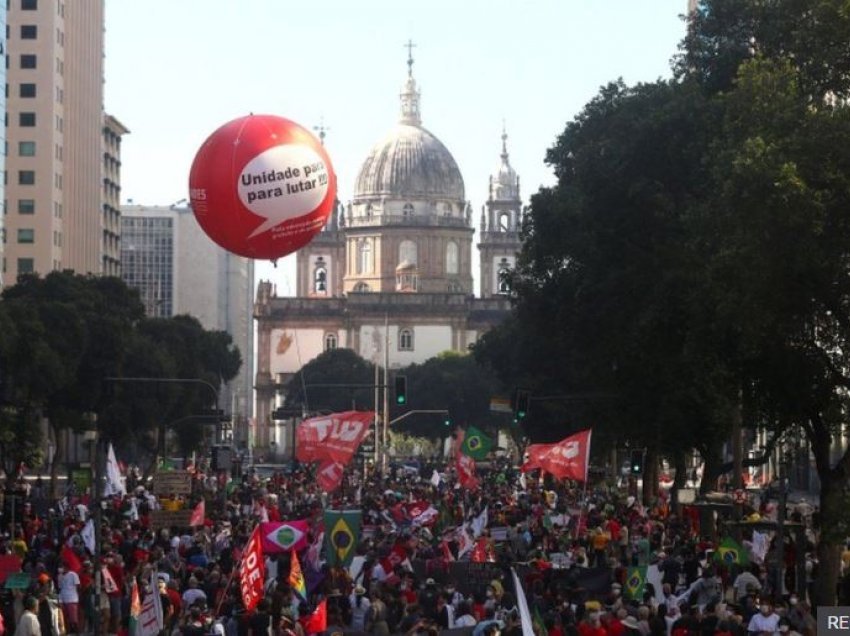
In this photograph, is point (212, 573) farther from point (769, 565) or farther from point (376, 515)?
point (376, 515)

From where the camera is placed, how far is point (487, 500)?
2260 inches

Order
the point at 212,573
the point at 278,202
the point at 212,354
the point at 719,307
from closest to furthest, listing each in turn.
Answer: the point at 278,202 < the point at 212,573 < the point at 719,307 < the point at 212,354

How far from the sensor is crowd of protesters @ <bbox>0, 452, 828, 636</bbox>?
27.3 m

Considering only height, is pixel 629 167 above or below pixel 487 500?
above

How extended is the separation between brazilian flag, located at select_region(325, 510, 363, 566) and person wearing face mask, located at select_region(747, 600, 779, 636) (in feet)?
26.6

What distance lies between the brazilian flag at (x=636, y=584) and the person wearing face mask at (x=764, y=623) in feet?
11.1

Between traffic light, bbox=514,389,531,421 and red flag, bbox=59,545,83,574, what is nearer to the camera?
red flag, bbox=59,545,83,574

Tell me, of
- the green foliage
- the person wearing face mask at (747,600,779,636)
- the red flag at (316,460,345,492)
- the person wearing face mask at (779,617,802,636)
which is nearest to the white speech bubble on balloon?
the person wearing face mask at (747,600,779,636)

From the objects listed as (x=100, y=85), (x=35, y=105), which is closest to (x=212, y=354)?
(x=35, y=105)

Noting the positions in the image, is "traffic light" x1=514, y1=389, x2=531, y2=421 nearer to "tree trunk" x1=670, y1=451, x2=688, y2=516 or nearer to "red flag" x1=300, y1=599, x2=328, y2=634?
"tree trunk" x1=670, y1=451, x2=688, y2=516

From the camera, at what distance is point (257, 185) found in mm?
30312

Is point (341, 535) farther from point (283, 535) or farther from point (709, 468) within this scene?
point (709, 468)

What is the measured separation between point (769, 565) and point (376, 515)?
51.8 ft

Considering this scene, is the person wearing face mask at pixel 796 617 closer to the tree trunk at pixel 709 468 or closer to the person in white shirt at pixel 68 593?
the person in white shirt at pixel 68 593
